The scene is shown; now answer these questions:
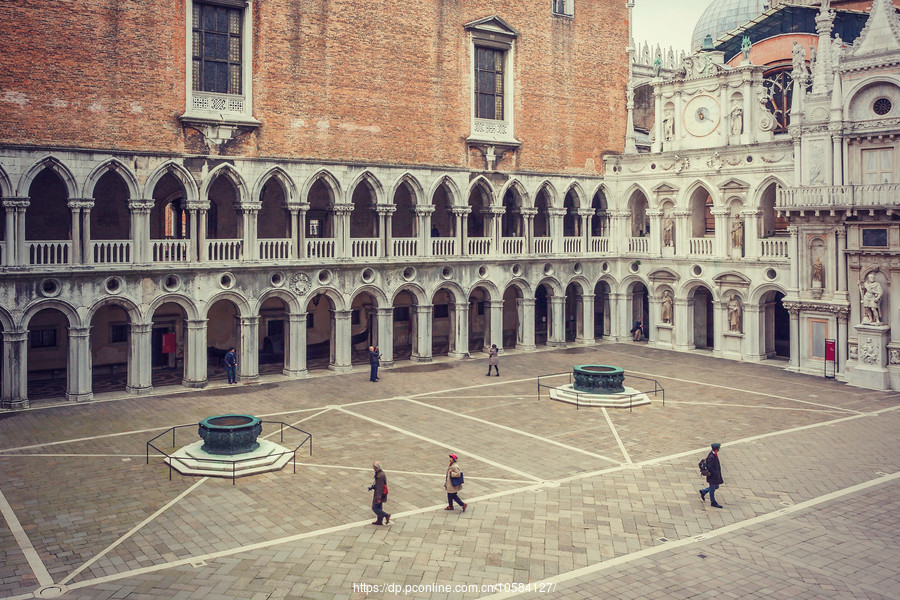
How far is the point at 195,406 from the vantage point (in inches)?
1085

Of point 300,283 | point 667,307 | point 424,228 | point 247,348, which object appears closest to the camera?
point 247,348

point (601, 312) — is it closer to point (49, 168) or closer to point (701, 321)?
point (701, 321)

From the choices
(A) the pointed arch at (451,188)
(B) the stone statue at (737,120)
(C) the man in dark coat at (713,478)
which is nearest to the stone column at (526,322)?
(A) the pointed arch at (451,188)

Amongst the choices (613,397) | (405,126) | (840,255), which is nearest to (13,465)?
(613,397)

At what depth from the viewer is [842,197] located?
3123cm

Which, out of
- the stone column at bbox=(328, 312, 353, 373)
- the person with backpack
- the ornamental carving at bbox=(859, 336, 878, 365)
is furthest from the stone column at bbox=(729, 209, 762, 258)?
the person with backpack

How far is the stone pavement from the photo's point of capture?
14.0 m

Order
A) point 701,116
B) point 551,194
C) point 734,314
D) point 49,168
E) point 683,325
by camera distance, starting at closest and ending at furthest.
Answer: point 49,168, point 734,314, point 701,116, point 683,325, point 551,194

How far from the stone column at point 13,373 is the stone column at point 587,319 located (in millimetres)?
26011

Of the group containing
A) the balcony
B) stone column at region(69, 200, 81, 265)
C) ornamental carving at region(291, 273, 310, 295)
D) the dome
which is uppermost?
the dome

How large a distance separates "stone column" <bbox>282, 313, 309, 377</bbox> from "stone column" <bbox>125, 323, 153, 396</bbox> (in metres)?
5.45

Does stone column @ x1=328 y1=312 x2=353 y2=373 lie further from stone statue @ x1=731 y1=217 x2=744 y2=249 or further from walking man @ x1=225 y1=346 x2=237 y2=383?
stone statue @ x1=731 y1=217 x2=744 y2=249

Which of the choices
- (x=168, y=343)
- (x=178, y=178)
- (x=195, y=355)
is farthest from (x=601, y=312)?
(x=178, y=178)

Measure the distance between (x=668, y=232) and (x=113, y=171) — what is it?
2572 cm
